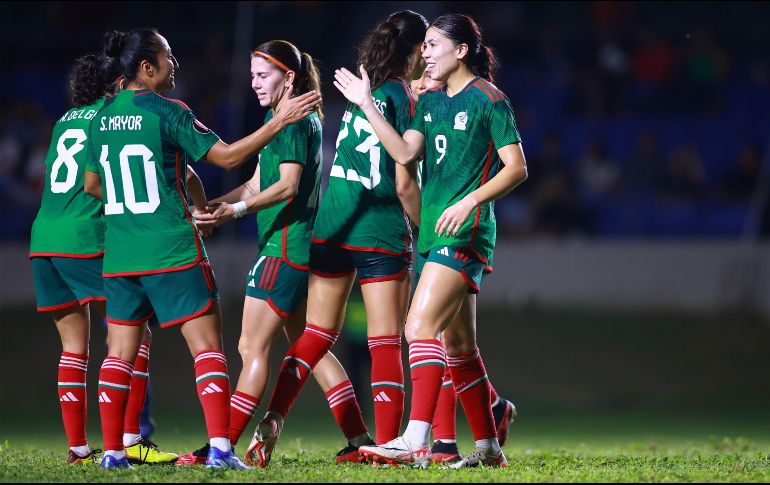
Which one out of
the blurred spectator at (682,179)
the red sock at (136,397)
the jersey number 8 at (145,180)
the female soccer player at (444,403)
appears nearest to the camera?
the jersey number 8 at (145,180)

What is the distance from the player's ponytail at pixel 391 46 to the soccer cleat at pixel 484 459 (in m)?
1.92

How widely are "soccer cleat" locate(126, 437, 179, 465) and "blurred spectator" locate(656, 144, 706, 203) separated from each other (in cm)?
876

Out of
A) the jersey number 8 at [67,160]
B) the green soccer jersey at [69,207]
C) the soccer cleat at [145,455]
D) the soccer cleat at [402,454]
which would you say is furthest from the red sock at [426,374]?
the jersey number 8 at [67,160]

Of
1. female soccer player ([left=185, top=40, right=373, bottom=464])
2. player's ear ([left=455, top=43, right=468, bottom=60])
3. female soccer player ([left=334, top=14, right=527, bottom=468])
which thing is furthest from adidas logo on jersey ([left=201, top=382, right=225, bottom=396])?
player's ear ([left=455, top=43, right=468, bottom=60])

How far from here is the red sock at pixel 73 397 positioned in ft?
19.8

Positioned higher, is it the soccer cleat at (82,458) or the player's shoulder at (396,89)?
the player's shoulder at (396,89)

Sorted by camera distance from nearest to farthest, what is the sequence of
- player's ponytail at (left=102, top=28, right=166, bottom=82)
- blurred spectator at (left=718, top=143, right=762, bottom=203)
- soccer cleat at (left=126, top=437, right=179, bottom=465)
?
player's ponytail at (left=102, top=28, right=166, bottom=82), soccer cleat at (left=126, top=437, right=179, bottom=465), blurred spectator at (left=718, top=143, right=762, bottom=203)

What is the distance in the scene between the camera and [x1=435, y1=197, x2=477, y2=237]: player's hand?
5.20 meters

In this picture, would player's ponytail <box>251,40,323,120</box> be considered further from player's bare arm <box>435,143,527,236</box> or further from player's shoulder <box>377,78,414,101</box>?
player's bare arm <box>435,143,527,236</box>

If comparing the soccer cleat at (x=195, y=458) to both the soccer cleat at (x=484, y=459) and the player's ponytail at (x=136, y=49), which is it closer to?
the soccer cleat at (x=484, y=459)

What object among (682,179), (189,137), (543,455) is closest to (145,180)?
(189,137)

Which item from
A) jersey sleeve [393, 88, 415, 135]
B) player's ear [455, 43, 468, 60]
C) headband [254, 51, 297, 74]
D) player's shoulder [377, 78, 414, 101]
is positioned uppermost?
player's ear [455, 43, 468, 60]

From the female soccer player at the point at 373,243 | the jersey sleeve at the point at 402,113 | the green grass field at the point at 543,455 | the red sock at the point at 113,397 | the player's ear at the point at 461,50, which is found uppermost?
the player's ear at the point at 461,50

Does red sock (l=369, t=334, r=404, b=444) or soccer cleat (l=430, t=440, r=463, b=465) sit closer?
soccer cleat (l=430, t=440, r=463, b=465)
